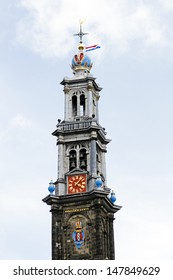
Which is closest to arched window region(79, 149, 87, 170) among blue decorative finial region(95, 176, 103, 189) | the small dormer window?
the small dormer window

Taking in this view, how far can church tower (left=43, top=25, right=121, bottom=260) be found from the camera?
221 ft

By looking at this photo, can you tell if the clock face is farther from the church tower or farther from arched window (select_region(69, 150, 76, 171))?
arched window (select_region(69, 150, 76, 171))

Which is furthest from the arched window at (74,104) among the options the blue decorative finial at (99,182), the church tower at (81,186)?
the blue decorative finial at (99,182)

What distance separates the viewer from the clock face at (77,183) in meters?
70.2

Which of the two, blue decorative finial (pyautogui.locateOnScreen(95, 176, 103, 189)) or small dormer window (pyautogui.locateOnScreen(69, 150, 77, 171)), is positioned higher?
small dormer window (pyautogui.locateOnScreen(69, 150, 77, 171))

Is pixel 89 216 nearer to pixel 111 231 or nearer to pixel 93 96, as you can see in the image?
pixel 111 231

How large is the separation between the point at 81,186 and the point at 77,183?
61cm

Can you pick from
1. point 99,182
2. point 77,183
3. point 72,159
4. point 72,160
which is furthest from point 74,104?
point 99,182

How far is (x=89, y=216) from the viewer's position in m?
68.4

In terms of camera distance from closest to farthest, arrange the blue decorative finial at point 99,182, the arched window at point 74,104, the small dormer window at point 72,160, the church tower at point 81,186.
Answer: the church tower at point 81,186 → the blue decorative finial at point 99,182 → the small dormer window at point 72,160 → the arched window at point 74,104

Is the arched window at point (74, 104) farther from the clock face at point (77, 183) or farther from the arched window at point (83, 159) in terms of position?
the clock face at point (77, 183)

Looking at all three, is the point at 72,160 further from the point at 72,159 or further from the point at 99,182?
the point at 99,182

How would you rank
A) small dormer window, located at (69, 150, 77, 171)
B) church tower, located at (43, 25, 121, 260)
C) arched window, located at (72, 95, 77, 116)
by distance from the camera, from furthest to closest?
arched window, located at (72, 95, 77, 116), small dormer window, located at (69, 150, 77, 171), church tower, located at (43, 25, 121, 260)

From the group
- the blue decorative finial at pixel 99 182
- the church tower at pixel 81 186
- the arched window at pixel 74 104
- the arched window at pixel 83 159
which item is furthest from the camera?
the arched window at pixel 74 104
